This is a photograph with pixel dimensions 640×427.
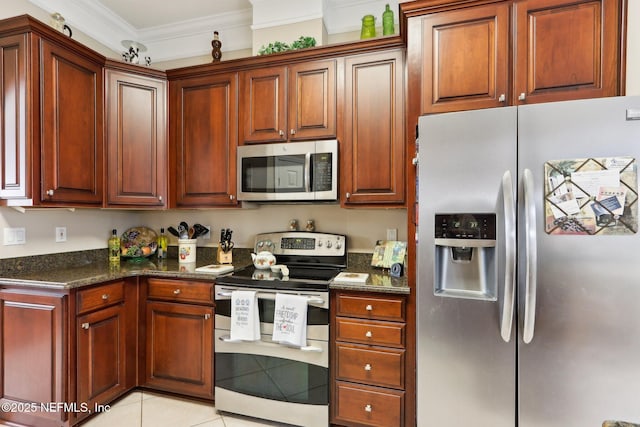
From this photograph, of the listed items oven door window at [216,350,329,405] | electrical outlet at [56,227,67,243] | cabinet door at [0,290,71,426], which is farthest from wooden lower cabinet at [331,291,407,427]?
electrical outlet at [56,227,67,243]

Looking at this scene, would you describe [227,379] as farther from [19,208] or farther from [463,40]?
[463,40]

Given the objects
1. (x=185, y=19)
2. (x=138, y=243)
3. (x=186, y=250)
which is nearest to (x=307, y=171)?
(x=186, y=250)

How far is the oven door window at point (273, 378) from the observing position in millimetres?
1921

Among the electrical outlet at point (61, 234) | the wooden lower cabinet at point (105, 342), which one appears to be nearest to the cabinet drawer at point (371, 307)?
the wooden lower cabinet at point (105, 342)

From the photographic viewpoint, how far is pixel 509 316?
137 centimetres

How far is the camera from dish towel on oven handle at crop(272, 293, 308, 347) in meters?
1.90

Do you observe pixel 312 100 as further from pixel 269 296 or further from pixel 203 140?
pixel 269 296

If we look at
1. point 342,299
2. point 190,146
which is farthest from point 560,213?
point 190,146

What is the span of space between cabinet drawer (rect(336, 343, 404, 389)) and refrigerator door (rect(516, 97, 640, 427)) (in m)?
0.60

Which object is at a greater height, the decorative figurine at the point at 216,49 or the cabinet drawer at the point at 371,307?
the decorative figurine at the point at 216,49

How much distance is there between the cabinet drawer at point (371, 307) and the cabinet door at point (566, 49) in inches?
48.9

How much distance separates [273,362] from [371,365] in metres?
0.59

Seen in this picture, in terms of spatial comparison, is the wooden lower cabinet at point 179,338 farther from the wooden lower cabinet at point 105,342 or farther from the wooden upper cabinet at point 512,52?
the wooden upper cabinet at point 512,52

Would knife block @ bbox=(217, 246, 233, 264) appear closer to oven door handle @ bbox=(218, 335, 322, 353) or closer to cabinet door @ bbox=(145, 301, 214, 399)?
cabinet door @ bbox=(145, 301, 214, 399)
